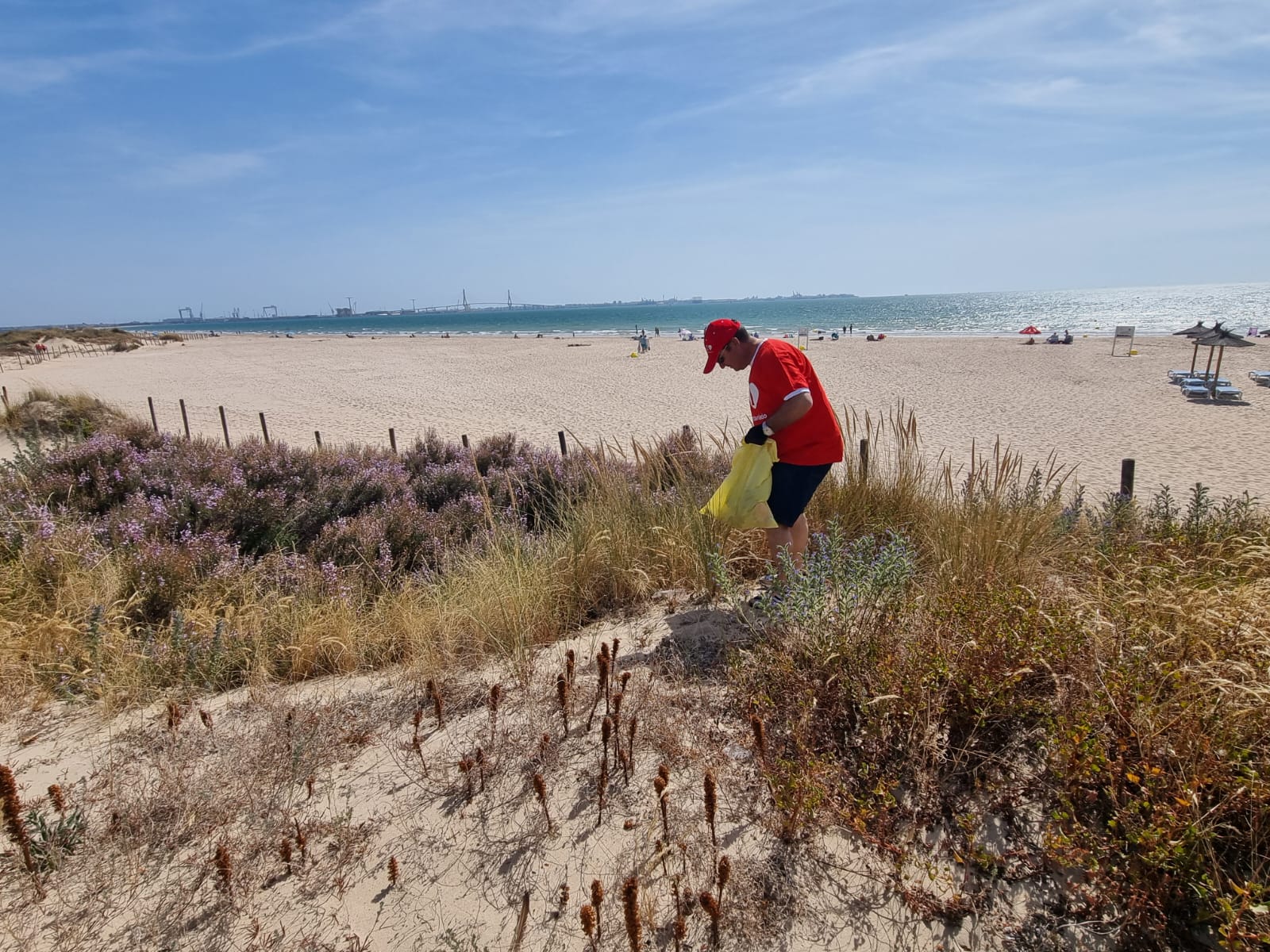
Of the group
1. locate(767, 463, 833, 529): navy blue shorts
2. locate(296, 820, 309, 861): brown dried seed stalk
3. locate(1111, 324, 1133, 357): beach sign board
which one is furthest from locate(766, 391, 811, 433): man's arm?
locate(1111, 324, 1133, 357): beach sign board

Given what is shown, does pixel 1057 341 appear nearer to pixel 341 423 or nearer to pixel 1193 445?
pixel 1193 445

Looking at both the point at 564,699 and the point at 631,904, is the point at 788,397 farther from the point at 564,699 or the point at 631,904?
the point at 631,904

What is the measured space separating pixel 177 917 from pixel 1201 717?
3089 millimetres

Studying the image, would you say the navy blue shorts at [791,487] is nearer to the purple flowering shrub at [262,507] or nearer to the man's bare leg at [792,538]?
the man's bare leg at [792,538]

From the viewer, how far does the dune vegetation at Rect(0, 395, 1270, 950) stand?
6.28 feet

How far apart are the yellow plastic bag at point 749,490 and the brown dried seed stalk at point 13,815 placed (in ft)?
9.83

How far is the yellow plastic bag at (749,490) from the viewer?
3.67 m

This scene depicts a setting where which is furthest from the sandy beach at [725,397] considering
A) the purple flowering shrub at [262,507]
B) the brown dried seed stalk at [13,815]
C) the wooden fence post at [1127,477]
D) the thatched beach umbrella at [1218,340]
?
the brown dried seed stalk at [13,815]

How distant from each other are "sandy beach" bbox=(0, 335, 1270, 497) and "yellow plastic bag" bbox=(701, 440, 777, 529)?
3.07 m

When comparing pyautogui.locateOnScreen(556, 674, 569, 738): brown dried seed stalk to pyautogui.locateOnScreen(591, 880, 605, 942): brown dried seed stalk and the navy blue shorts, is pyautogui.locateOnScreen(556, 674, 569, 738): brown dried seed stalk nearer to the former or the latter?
pyautogui.locateOnScreen(591, 880, 605, 942): brown dried seed stalk

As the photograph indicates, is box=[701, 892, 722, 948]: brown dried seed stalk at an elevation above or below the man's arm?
below

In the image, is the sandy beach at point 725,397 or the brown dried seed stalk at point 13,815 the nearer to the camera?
the brown dried seed stalk at point 13,815

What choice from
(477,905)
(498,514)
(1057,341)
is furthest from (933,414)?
(1057,341)

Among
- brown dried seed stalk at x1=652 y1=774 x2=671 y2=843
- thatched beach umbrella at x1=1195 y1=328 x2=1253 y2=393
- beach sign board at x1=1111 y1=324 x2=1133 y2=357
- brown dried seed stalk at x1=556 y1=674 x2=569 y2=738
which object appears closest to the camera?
brown dried seed stalk at x1=652 y1=774 x2=671 y2=843
